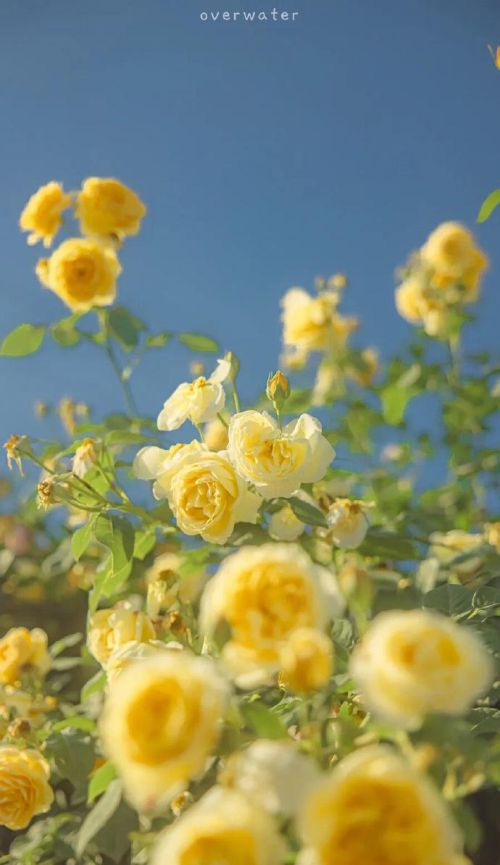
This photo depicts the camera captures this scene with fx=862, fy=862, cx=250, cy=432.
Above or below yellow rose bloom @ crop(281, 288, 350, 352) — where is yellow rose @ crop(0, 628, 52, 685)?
below

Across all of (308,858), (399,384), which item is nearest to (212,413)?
(308,858)

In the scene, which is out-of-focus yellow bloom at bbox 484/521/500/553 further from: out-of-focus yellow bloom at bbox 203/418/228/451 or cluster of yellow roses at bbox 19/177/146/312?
cluster of yellow roses at bbox 19/177/146/312

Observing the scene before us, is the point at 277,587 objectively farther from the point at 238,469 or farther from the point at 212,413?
the point at 212,413

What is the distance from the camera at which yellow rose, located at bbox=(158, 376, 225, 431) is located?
1.09 meters

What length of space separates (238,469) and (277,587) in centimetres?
43

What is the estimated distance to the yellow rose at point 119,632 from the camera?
42.0 inches

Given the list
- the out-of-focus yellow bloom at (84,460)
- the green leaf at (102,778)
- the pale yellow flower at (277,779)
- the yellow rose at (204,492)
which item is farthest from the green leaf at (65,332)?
the pale yellow flower at (277,779)

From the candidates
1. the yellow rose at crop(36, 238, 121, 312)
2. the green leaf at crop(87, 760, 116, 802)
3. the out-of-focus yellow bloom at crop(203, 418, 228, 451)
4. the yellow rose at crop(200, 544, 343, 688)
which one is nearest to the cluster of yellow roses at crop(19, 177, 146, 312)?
the yellow rose at crop(36, 238, 121, 312)

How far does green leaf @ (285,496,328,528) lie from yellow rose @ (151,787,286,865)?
23.5 inches

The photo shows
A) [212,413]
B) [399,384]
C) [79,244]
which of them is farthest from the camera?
[399,384]

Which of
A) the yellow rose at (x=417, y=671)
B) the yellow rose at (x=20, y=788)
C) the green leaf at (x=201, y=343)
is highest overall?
the green leaf at (x=201, y=343)

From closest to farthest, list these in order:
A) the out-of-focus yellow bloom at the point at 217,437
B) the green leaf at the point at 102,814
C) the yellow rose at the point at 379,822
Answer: the yellow rose at the point at 379,822, the green leaf at the point at 102,814, the out-of-focus yellow bloom at the point at 217,437

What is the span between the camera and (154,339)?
1.50m

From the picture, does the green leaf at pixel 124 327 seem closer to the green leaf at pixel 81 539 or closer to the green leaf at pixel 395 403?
the green leaf at pixel 81 539
